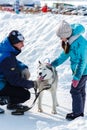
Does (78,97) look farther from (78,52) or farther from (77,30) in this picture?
(77,30)

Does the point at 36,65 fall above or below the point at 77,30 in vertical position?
below

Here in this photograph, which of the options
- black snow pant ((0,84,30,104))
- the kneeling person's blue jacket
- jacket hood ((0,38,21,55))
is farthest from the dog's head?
jacket hood ((0,38,21,55))

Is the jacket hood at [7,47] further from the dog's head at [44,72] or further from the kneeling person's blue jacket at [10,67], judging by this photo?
the dog's head at [44,72]

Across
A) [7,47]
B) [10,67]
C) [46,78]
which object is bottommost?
[46,78]

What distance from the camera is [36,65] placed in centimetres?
944

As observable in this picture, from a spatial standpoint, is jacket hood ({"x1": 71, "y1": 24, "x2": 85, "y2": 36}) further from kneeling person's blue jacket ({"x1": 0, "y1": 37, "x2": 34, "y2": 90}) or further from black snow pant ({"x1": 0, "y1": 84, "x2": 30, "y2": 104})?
black snow pant ({"x1": 0, "y1": 84, "x2": 30, "y2": 104})

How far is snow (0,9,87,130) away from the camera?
528 centimetres

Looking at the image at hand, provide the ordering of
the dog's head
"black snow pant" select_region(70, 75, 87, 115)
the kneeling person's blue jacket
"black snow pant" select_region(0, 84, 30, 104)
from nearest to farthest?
"black snow pant" select_region(70, 75, 87, 115) < the kneeling person's blue jacket < the dog's head < "black snow pant" select_region(0, 84, 30, 104)

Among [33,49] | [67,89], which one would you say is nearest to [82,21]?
[33,49]

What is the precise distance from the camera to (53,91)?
6117 mm

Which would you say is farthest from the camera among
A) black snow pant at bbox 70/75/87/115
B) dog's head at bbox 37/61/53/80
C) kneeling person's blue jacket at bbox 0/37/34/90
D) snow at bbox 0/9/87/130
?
dog's head at bbox 37/61/53/80

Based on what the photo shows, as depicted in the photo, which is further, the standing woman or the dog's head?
the dog's head

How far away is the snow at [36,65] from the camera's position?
5282mm

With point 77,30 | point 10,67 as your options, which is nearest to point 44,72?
point 10,67
